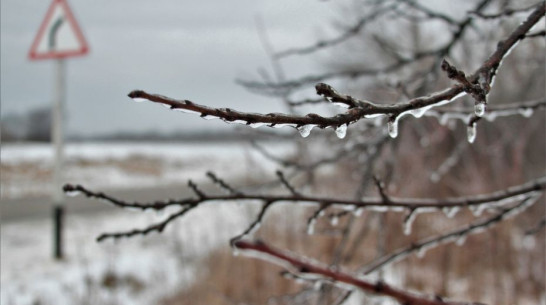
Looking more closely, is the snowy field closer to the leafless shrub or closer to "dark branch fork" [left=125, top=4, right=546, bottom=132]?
the leafless shrub

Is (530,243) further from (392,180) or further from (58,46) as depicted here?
(58,46)

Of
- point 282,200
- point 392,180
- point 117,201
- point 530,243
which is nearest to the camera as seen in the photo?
point 117,201

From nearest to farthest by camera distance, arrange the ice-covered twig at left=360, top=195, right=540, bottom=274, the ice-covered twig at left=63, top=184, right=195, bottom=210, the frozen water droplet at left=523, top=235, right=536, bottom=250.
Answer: the ice-covered twig at left=63, top=184, right=195, bottom=210, the ice-covered twig at left=360, top=195, right=540, bottom=274, the frozen water droplet at left=523, top=235, right=536, bottom=250

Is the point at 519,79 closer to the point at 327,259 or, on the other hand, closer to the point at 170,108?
the point at 327,259

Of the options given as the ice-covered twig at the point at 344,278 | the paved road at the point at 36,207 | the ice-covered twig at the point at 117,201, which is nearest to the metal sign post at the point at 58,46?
the paved road at the point at 36,207

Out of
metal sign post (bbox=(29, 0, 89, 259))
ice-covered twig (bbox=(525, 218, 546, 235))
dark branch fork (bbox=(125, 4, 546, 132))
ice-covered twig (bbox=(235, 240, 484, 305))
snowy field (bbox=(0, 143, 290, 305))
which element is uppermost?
metal sign post (bbox=(29, 0, 89, 259))

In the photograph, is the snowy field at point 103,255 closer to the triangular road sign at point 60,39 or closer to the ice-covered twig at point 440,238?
the ice-covered twig at point 440,238

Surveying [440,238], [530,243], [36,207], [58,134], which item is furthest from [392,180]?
[36,207]

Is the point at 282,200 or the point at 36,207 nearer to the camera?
the point at 282,200

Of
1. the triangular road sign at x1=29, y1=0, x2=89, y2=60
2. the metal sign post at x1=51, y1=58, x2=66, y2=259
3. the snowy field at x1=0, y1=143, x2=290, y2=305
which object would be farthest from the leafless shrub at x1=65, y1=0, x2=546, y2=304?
the triangular road sign at x1=29, y1=0, x2=89, y2=60

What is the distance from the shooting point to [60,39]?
17.5ft

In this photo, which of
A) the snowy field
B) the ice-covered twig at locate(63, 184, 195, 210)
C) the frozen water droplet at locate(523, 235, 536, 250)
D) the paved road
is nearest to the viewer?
the ice-covered twig at locate(63, 184, 195, 210)

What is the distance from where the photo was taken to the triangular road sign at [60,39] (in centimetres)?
527

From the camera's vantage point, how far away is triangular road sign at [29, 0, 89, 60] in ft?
17.3
